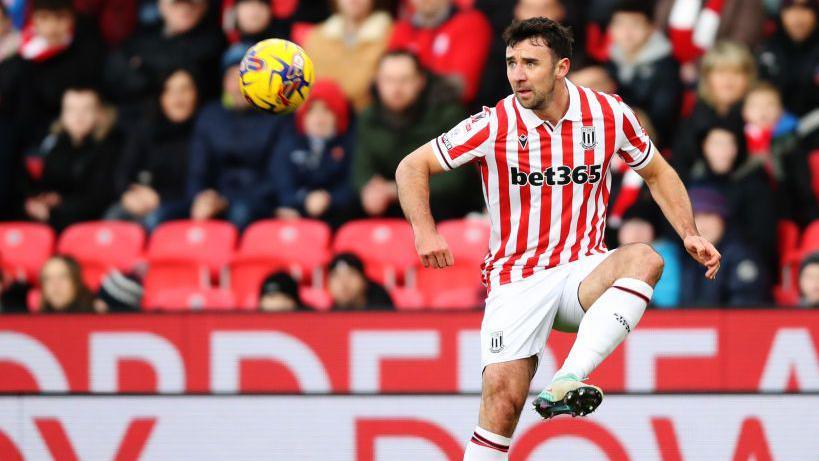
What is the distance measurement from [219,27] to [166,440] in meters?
4.09

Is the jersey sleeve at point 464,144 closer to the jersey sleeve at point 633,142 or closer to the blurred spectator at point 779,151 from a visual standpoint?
the jersey sleeve at point 633,142

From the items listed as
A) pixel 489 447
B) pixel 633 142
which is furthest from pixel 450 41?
pixel 489 447

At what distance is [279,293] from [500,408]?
311cm

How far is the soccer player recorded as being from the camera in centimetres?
598

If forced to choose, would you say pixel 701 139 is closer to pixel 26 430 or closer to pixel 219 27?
pixel 219 27

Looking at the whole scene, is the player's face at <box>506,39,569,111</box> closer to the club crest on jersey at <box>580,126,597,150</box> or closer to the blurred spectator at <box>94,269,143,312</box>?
the club crest on jersey at <box>580,126,597,150</box>

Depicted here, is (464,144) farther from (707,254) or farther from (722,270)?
(722,270)

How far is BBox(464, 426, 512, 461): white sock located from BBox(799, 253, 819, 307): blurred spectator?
302 cm

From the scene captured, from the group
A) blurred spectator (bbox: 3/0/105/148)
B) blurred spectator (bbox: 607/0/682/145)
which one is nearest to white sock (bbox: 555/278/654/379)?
blurred spectator (bbox: 607/0/682/145)

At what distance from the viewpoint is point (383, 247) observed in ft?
31.0

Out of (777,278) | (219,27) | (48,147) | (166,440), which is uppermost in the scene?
(219,27)

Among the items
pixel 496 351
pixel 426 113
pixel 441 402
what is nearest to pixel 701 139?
pixel 426 113

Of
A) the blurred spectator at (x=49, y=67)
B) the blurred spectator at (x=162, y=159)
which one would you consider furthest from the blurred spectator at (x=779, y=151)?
the blurred spectator at (x=49, y=67)

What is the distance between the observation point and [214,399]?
302 inches
